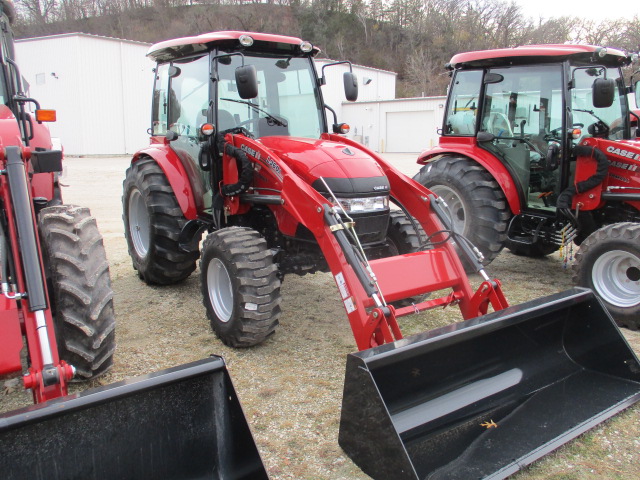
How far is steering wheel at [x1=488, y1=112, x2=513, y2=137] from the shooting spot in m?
5.68

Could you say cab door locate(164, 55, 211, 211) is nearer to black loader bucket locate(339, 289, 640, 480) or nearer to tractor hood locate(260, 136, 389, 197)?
tractor hood locate(260, 136, 389, 197)

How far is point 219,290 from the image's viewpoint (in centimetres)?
416

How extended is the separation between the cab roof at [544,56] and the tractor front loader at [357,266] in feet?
6.07

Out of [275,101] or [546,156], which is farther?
[546,156]

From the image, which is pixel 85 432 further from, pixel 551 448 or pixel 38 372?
pixel 551 448

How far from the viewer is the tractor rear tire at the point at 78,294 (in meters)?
2.95

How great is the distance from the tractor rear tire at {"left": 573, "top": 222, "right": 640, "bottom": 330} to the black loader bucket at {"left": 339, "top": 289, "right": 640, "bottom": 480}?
114 centimetres

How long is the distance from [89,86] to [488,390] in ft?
86.0

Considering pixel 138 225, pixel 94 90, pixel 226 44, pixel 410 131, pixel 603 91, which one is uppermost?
pixel 226 44

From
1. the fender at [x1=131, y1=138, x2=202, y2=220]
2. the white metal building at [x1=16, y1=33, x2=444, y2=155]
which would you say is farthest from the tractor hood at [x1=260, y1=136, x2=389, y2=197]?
the white metal building at [x1=16, y1=33, x2=444, y2=155]

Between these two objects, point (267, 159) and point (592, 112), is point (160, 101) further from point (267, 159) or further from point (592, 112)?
point (592, 112)

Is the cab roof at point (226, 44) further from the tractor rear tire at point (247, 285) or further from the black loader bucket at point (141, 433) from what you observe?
the black loader bucket at point (141, 433)

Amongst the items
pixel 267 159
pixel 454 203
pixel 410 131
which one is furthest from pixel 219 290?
pixel 410 131

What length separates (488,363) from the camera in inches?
124
